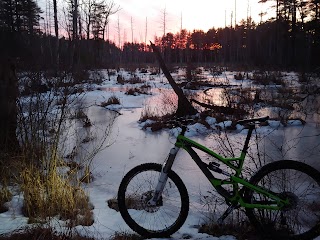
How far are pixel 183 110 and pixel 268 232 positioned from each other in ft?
23.6

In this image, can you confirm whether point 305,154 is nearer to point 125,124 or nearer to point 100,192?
point 100,192

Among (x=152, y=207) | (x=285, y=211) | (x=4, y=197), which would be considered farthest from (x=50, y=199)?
(x=285, y=211)

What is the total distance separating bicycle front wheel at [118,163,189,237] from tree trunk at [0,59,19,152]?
234 centimetres

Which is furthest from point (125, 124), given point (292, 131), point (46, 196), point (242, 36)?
point (242, 36)

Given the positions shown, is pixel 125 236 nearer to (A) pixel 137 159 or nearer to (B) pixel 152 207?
(B) pixel 152 207

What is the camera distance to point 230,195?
9.97 ft

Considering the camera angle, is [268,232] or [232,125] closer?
[268,232]

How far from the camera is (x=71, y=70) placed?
4.38m

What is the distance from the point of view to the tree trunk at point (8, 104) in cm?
474

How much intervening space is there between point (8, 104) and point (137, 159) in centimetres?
262

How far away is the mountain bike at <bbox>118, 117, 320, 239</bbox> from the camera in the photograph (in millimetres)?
2943

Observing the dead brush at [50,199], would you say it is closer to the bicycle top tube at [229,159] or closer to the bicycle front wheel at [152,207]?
the bicycle front wheel at [152,207]

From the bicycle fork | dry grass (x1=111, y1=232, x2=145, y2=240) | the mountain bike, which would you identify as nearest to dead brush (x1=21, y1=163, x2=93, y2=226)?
dry grass (x1=111, y1=232, x2=145, y2=240)

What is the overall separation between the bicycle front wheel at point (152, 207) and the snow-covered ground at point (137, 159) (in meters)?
0.14
